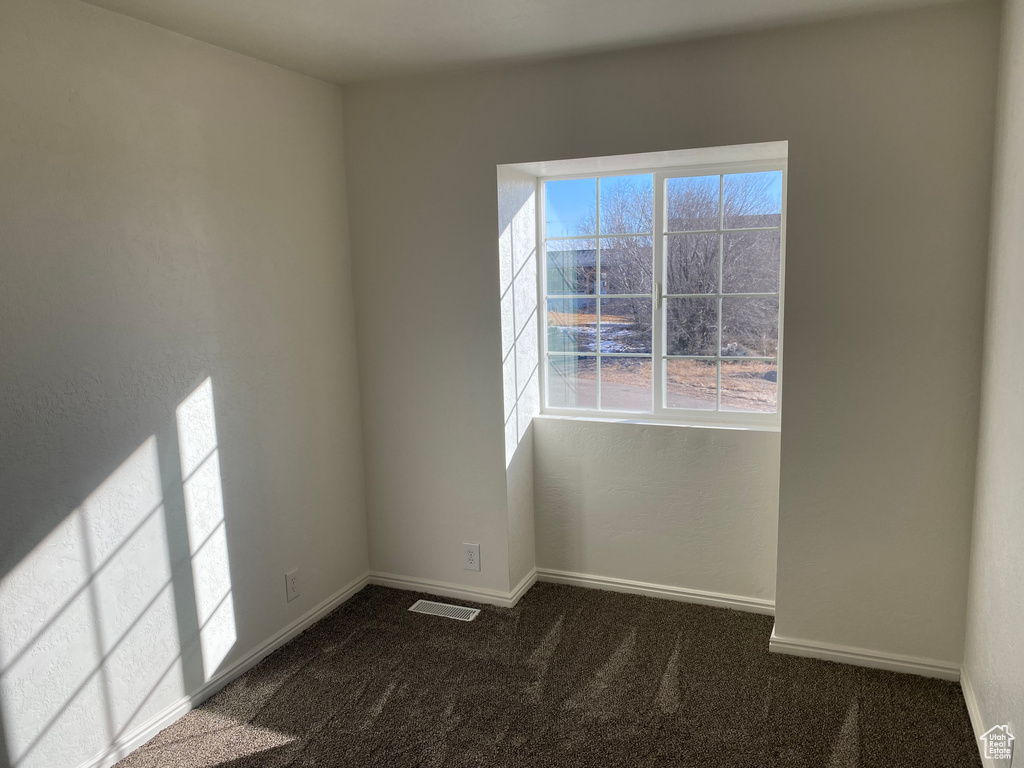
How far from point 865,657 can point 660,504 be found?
986 mm

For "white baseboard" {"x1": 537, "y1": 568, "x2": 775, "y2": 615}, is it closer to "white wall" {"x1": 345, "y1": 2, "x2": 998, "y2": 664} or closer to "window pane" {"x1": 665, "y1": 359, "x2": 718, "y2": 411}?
"white wall" {"x1": 345, "y1": 2, "x2": 998, "y2": 664}

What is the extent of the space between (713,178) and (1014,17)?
117 cm

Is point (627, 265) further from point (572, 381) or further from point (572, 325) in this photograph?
point (572, 381)

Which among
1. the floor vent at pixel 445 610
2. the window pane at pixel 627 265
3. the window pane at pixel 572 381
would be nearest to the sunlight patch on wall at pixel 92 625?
the floor vent at pixel 445 610

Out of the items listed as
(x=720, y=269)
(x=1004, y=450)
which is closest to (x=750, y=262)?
(x=720, y=269)

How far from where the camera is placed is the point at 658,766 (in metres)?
2.14

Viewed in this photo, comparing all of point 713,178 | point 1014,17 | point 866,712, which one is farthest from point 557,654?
point 1014,17

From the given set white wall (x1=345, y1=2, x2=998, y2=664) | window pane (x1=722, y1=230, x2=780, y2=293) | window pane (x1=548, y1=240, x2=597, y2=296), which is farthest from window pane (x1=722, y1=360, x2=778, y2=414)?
window pane (x1=548, y1=240, x2=597, y2=296)

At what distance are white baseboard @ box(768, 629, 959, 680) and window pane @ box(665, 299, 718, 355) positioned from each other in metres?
1.24

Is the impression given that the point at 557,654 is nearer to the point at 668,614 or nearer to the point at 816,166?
the point at 668,614

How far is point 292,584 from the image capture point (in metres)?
3.00

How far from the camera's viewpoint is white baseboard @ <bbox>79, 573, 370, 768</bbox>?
2.25 meters

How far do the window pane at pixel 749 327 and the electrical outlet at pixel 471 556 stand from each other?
4.77ft

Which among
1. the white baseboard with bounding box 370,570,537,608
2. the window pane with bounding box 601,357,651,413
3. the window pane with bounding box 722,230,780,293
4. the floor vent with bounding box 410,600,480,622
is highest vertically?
the window pane with bounding box 722,230,780,293
